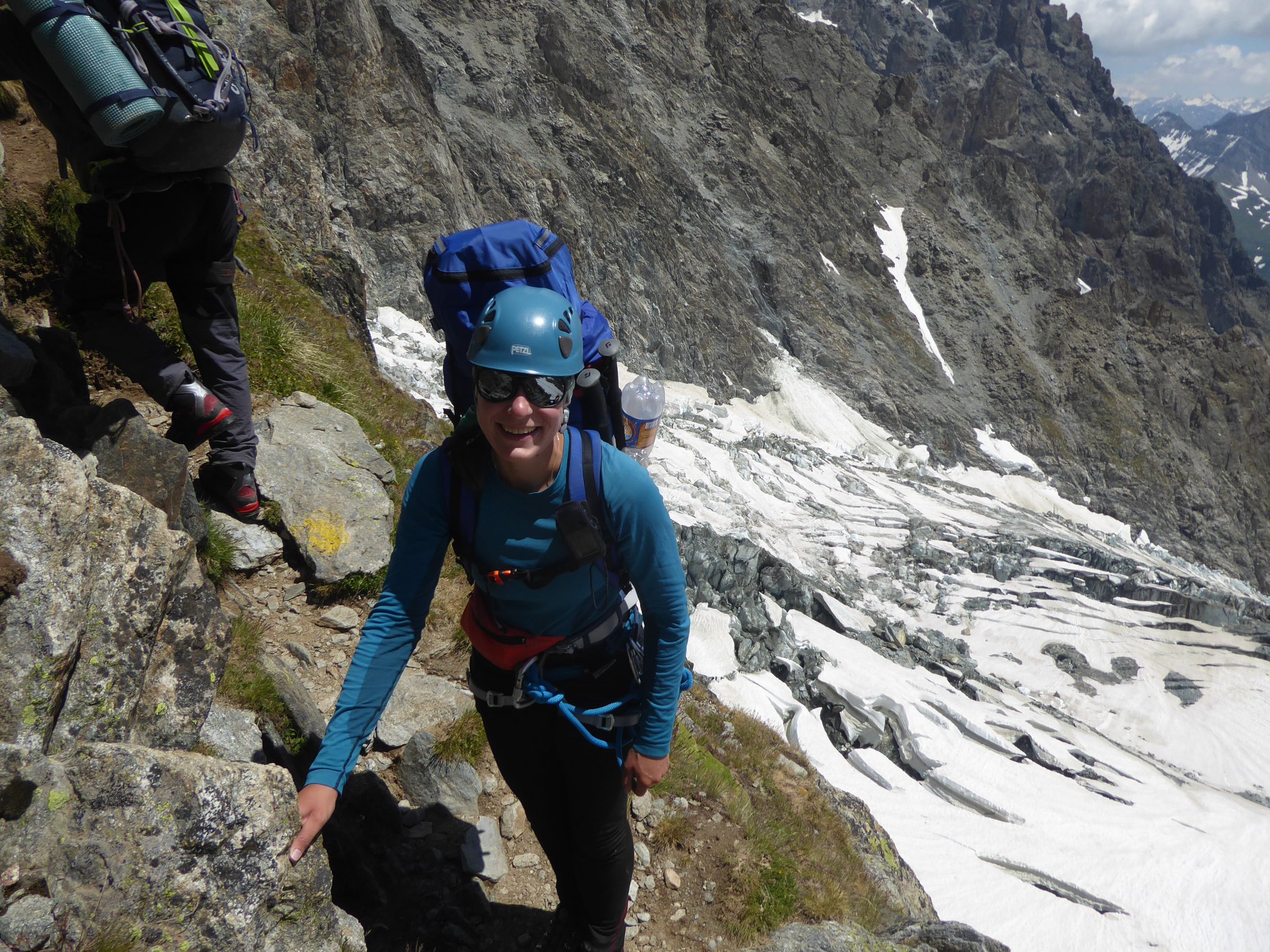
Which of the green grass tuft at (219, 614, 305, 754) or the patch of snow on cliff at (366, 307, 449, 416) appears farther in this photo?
the patch of snow on cliff at (366, 307, 449, 416)

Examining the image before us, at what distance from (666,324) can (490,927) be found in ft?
169

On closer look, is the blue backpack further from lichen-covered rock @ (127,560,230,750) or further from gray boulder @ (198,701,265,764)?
gray boulder @ (198,701,265,764)

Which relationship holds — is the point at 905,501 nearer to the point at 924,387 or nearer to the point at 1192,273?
the point at 924,387

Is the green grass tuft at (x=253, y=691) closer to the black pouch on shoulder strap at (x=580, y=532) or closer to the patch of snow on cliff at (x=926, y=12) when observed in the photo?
the black pouch on shoulder strap at (x=580, y=532)

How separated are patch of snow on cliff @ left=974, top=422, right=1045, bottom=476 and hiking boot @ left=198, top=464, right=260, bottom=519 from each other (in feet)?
218

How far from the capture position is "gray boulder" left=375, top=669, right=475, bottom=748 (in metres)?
4.23

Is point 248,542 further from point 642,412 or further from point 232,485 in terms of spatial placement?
point 642,412

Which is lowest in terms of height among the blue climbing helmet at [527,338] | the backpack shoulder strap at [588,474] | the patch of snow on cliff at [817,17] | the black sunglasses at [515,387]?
the backpack shoulder strap at [588,474]

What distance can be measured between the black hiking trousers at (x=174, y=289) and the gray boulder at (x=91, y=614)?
6.82 feet

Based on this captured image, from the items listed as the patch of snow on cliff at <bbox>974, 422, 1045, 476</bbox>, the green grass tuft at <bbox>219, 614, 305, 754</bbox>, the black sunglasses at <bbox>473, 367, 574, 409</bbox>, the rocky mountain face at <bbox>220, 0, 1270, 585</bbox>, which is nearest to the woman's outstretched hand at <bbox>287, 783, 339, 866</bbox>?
the green grass tuft at <bbox>219, 614, 305, 754</bbox>

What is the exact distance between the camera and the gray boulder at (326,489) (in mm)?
5125

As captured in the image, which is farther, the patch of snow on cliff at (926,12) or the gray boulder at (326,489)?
the patch of snow on cliff at (926,12)

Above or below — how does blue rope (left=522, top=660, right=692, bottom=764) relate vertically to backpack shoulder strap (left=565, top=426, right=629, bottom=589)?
below

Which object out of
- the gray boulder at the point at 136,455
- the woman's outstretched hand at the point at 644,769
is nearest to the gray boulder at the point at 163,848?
the woman's outstretched hand at the point at 644,769
